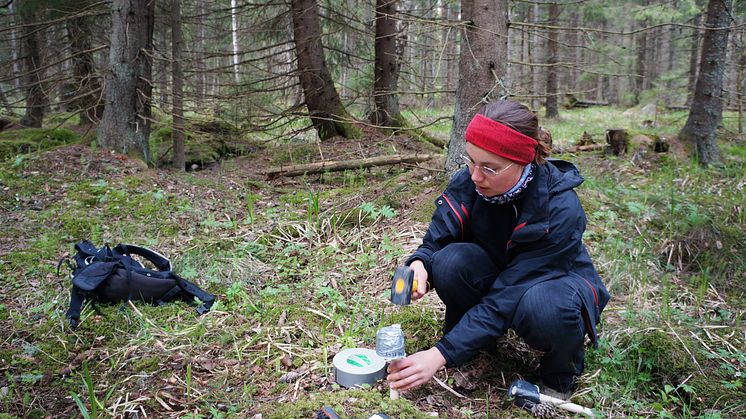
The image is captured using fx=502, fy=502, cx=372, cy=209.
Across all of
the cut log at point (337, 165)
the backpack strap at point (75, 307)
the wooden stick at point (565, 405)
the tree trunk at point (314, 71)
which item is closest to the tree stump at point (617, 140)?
the cut log at point (337, 165)

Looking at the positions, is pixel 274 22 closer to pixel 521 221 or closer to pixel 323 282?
pixel 323 282

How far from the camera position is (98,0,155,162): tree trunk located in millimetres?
6832

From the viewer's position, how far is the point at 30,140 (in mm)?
8336

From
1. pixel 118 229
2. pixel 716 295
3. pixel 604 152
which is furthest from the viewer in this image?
pixel 604 152

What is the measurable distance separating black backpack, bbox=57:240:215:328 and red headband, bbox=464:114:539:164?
2.34 meters

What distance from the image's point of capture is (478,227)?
2680mm

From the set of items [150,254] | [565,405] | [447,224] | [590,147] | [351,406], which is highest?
[590,147]

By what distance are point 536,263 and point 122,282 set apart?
281 cm

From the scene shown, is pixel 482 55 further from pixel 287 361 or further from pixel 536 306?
pixel 287 361

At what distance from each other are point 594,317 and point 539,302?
37 centimetres

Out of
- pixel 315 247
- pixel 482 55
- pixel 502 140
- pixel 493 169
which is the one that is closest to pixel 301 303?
pixel 315 247

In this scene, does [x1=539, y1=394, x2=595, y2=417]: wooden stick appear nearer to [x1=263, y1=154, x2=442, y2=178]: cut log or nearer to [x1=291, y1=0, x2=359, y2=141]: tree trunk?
[x1=263, y1=154, x2=442, y2=178]: cut log

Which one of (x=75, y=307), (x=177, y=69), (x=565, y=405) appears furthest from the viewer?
(x=177, y=69)

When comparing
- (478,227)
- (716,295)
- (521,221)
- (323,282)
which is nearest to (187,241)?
(323,282)
